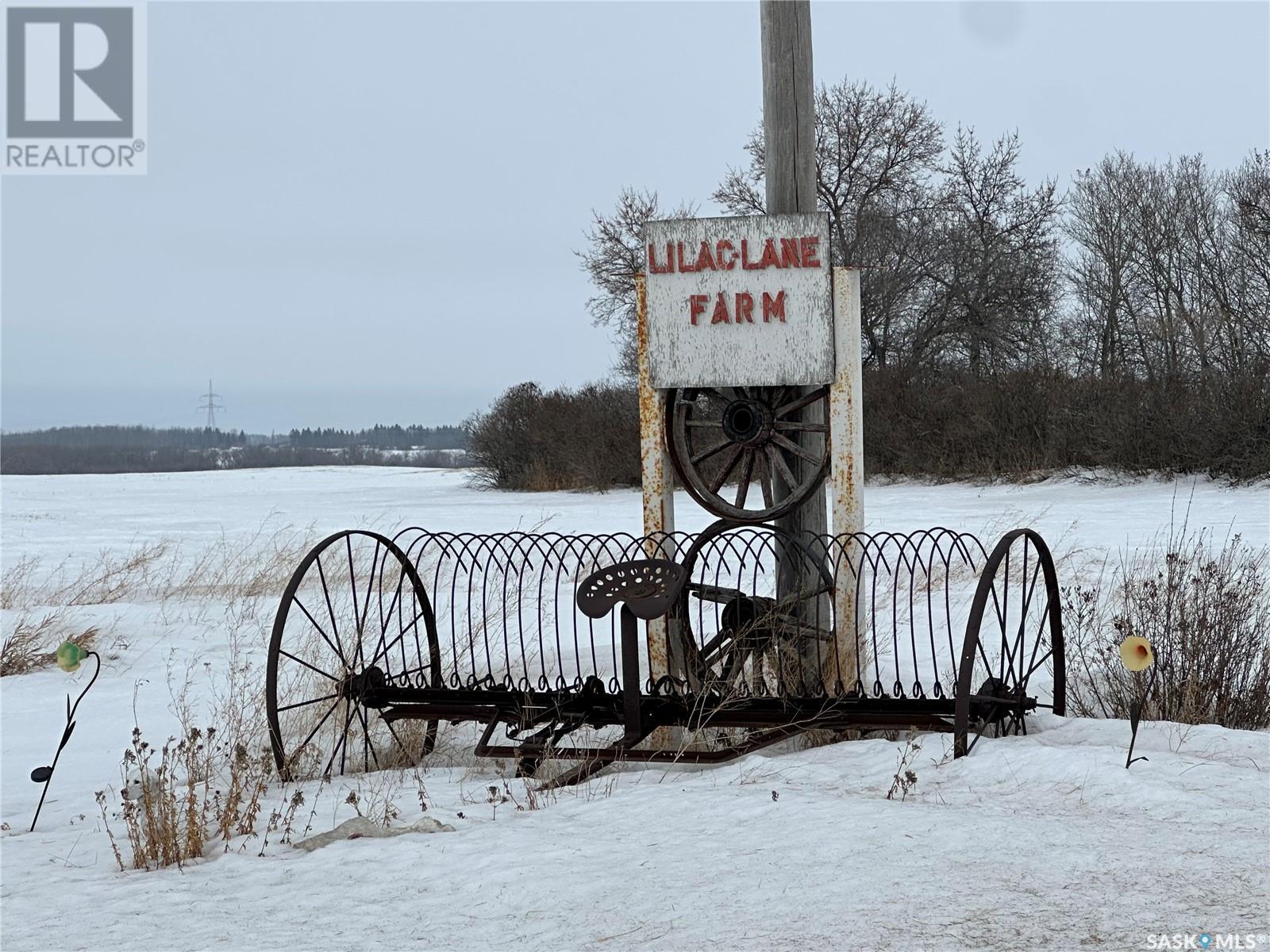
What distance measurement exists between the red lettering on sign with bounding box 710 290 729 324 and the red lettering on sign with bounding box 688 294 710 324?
63mm

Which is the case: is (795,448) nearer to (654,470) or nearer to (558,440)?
(654,470)

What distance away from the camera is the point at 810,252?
20.8ft

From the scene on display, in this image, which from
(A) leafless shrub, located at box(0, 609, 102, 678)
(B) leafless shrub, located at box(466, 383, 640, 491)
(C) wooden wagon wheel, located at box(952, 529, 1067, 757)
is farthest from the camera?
(B) leafless shrub, located at box(466, 383, 640, 491)

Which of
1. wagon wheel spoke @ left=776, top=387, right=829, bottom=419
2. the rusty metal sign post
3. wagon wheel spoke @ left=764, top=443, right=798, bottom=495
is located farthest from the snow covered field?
wagon wheel spoke @ left=776, top=387, right=829, bottom=419

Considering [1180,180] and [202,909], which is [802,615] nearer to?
[202,909]

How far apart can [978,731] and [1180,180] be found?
107 ft

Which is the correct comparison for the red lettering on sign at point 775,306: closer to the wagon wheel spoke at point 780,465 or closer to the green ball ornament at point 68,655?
the wagon wheel spoke at point 780,465

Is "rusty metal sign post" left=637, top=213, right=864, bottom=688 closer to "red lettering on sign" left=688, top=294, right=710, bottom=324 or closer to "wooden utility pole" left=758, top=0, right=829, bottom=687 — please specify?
"red lettering on sign" left=688, top=294, right=710, bottom=324

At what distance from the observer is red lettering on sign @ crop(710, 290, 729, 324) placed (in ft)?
21.1

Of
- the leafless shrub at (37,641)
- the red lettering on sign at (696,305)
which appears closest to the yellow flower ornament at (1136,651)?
the red lettering on sign at (696,305)

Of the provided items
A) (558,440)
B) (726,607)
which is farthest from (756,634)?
(558,440)

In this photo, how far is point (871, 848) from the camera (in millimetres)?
3881

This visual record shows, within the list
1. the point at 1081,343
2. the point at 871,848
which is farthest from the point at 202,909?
the point at 1081,343

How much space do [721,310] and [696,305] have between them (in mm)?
141
